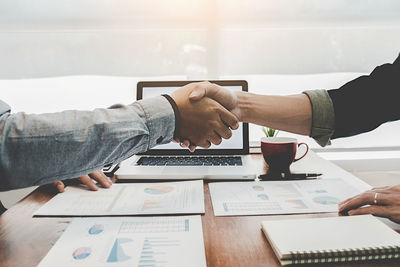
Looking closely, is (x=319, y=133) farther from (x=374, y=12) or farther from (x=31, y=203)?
(x=374, y=12)

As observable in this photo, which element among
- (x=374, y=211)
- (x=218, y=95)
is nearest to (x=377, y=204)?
(x=374, y=211)

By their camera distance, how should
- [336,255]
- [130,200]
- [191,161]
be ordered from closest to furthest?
[336,255]
[130,200]
[191,161]

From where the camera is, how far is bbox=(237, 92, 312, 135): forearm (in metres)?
1.14

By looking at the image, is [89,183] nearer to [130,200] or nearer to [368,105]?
[130,200]

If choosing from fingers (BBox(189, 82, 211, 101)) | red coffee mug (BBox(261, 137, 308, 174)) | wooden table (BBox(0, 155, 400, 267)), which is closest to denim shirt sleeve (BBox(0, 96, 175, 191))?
wooden table (BBox(0, 155, 400, 267))

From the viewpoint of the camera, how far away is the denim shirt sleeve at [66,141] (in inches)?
27.0

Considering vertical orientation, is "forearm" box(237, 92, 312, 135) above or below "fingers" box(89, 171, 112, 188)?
above

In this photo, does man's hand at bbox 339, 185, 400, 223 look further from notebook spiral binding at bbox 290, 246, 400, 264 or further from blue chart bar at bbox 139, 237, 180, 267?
blue chart bar at bbox 139, 237, 180, 267

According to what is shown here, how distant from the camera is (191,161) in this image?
1226mm

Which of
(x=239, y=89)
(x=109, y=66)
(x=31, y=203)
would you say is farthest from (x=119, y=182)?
(x=109, y=66)

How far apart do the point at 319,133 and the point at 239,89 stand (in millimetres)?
395

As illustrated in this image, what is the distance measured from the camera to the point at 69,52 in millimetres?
1847

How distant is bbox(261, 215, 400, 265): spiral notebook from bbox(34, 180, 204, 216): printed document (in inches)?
8.9

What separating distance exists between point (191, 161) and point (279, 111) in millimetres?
350
